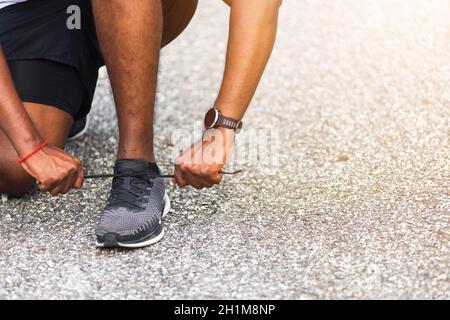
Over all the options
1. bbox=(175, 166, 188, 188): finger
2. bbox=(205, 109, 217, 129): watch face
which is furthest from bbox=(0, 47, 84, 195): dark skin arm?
bbox=(205, 109, 217, 129): watch face

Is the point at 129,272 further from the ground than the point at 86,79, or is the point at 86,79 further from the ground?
the point at 86,79

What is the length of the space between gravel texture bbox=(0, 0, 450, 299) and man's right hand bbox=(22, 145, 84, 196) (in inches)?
8.4

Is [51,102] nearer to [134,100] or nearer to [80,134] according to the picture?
[134,100]

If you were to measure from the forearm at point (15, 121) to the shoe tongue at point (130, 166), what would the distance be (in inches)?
10.1

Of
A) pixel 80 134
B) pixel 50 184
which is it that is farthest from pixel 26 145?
pixel 80 134

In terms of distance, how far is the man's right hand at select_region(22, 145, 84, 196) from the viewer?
209cm

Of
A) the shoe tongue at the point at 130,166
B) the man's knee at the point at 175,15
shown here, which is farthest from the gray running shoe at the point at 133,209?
the man's knee at the point at 175,15

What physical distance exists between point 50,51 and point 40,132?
27 centimetres

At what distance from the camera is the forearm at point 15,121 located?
84.0 inches

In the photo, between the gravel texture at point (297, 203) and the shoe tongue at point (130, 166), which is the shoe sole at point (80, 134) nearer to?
the gravel texture at point (297, 203)
